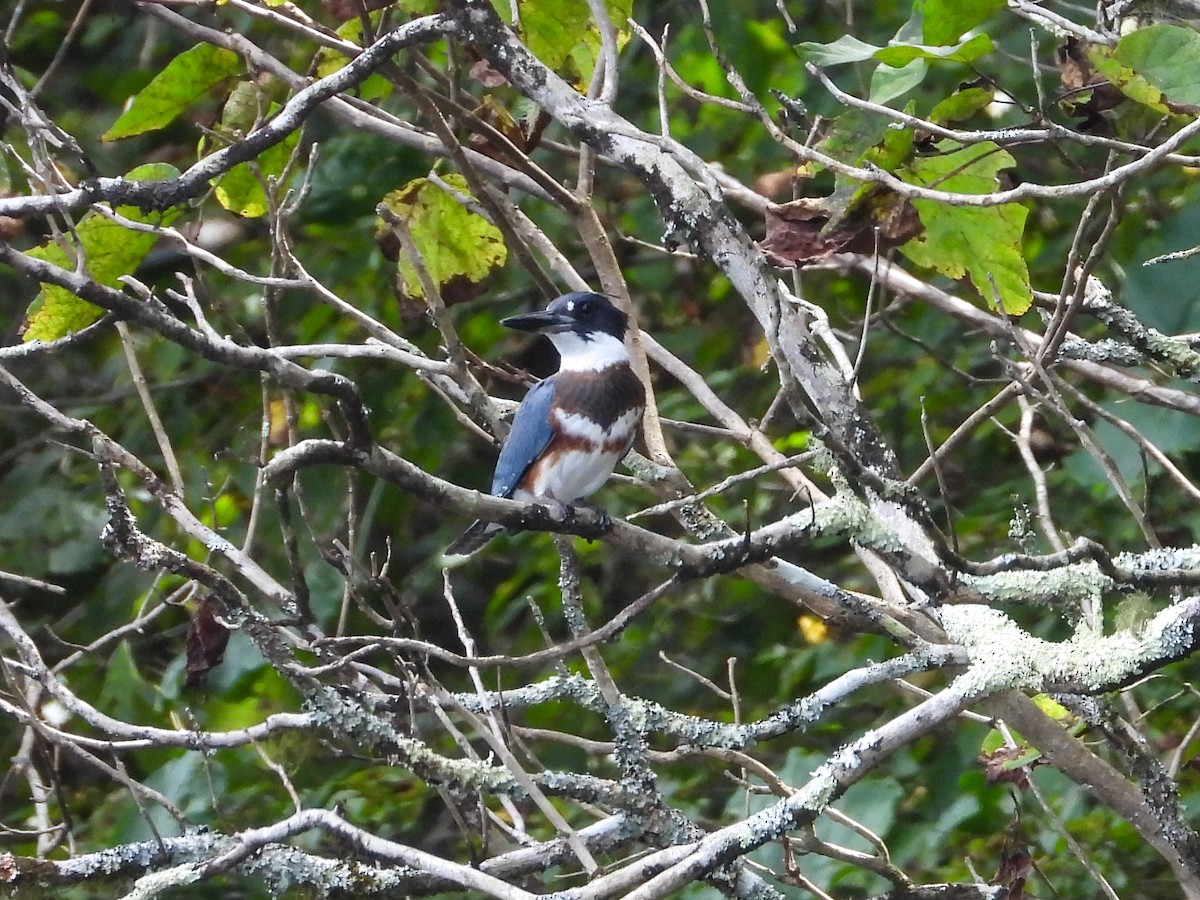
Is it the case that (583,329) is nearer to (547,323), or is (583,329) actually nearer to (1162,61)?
(547,323)

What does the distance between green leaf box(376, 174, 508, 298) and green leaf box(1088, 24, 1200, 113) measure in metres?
1.22

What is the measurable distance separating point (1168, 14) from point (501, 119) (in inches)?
47.0

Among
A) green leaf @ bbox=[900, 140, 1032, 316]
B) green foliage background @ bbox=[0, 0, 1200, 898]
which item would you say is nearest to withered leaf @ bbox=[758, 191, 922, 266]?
green leaf @ bbox=[900, 140, 1032, 316]

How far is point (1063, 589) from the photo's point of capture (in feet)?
7.19

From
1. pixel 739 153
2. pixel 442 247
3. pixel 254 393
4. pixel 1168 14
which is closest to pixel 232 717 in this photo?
pixel 254 393

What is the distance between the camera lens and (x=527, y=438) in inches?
139

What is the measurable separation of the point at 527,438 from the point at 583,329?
43 centimetres

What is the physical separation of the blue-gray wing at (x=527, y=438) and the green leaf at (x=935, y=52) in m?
1.69

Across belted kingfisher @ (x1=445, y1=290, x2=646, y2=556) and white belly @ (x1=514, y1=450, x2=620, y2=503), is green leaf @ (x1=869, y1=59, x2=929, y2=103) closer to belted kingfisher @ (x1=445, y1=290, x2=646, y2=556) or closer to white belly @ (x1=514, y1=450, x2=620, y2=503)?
belted kingfisher @ (x1=445, y1=290, x2=646, y2=556)

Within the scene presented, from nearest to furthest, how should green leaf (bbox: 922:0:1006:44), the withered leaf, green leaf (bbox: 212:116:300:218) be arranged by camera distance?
1. green leaf (bbox: 922:0:1006:44)
2. the withered leaf
3. green leaf (bbox: 212:116:300:218)

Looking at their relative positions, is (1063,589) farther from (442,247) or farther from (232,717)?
(232,717)

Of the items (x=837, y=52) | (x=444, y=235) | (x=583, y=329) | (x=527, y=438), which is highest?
(x=837, y=52)

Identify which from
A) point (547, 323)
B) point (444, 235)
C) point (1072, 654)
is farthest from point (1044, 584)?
point (547, 323)

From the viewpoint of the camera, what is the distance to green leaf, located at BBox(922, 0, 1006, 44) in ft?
6.19
